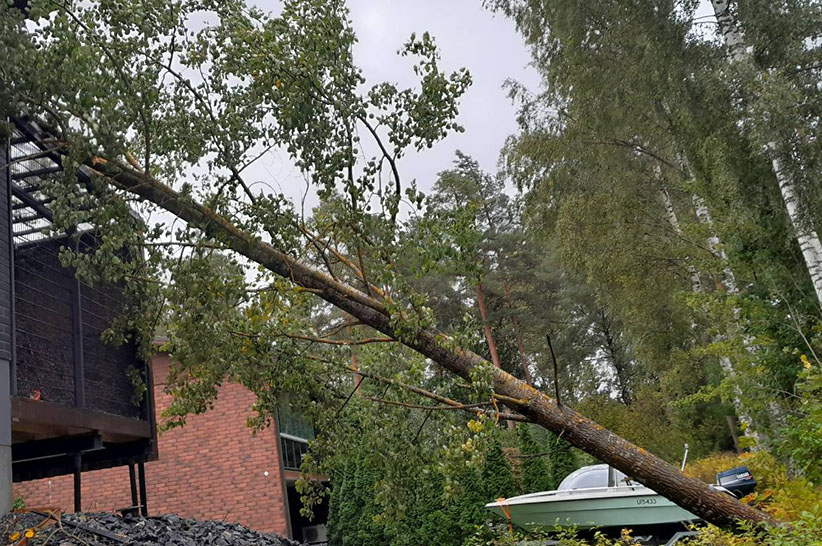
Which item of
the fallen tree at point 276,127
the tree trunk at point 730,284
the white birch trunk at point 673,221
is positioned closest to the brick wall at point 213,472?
the tree trunk at point 730,284

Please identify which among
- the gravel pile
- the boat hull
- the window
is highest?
the window

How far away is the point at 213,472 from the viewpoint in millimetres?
12875

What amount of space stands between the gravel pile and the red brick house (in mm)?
6546

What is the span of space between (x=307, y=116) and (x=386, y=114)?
1.78 feet

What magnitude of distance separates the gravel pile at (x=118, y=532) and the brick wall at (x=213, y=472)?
6.55 m

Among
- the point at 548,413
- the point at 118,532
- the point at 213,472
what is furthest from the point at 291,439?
the point at 548,413

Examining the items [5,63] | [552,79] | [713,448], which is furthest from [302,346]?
[713,448]

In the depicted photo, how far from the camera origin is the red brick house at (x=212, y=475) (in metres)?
12.7

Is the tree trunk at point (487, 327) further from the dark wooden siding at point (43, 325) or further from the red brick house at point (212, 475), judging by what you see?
the dark wooden siding at point (43, 325)

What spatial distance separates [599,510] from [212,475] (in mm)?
7195

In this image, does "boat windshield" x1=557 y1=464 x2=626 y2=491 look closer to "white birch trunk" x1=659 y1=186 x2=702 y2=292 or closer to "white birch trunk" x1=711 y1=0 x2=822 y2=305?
"white birch trunk" x1=711 y1=0 x2=822 y2=305

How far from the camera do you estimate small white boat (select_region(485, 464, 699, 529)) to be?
8.77m

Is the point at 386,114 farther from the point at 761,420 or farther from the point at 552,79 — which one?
the point at 552,79

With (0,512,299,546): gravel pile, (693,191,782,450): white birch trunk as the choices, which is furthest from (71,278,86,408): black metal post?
(693,191,782,450): white birch trunk
